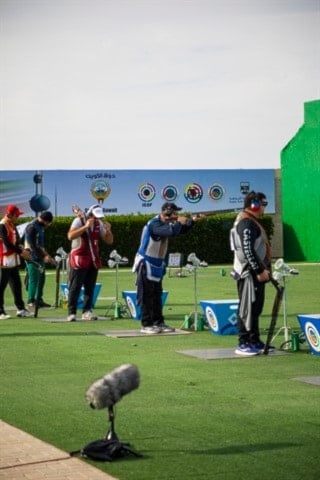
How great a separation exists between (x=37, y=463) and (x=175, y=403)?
2.68 metres

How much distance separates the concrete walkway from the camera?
329 inches

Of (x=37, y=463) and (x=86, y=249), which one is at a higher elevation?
(x=86, y=249)

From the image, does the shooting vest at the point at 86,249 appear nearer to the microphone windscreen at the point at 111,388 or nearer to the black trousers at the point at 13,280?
the black trousers at the point at 13,280

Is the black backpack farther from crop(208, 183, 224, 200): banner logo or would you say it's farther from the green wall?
crop(208, 183, 224, 200): banner logo

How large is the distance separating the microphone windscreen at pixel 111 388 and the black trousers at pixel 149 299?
334 inches

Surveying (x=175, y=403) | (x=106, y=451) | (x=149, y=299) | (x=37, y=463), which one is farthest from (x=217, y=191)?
(x=37, y=463)

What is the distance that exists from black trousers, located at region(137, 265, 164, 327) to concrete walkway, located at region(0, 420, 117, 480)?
7.80 meters

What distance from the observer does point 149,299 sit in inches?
691

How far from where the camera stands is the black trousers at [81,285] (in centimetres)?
1983

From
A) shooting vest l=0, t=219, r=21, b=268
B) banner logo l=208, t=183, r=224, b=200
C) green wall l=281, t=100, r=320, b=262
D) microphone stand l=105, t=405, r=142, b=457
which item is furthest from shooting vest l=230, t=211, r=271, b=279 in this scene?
banner logo l=208, t=183, r=224, b=200

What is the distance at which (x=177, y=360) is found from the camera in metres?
14.5

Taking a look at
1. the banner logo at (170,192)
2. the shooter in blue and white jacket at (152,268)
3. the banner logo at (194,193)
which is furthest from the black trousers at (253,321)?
the banner logo at (194,193)

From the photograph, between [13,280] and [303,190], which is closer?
[13,280]

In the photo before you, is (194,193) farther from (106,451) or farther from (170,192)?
(106,451)
